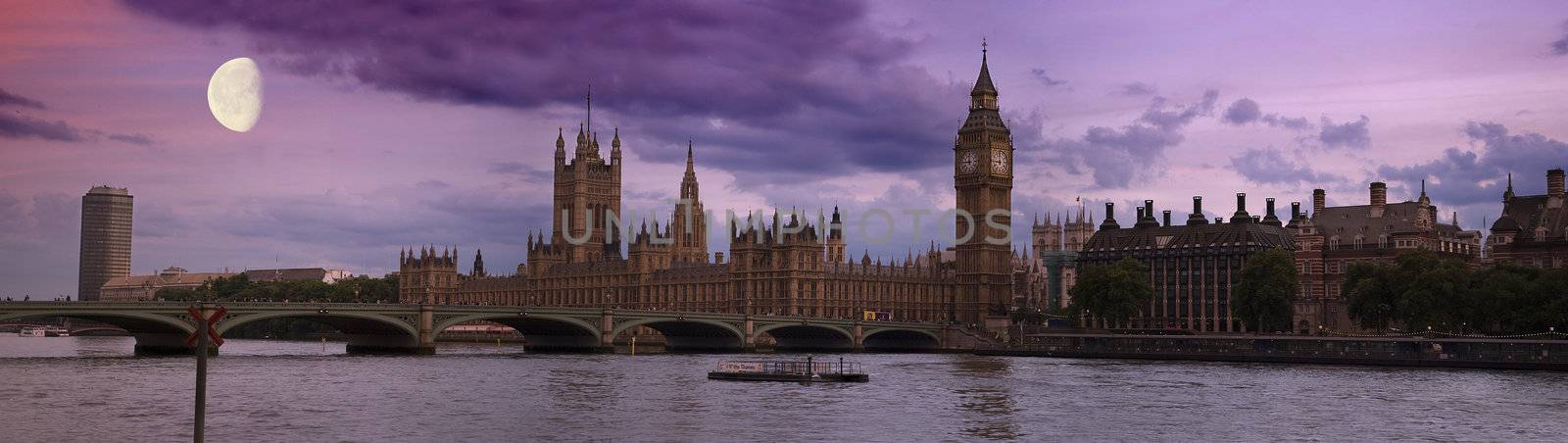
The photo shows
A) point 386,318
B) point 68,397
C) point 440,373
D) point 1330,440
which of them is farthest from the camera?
point 386,318

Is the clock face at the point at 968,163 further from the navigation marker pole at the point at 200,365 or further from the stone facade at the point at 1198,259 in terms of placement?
the navigation marker pole at the point at 200,365

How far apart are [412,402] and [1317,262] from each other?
4232 inches

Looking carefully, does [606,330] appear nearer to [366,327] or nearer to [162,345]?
[366,327]

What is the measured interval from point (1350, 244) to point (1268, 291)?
66.0ft

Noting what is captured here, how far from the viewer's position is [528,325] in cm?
12950

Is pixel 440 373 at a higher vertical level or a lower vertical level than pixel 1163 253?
lower

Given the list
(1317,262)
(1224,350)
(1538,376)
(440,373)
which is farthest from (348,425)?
(1317,262)

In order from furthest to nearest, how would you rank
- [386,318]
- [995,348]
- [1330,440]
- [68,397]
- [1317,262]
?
[1317,262] < [995,348] < [386,318] < [68,397] < [1330,440]

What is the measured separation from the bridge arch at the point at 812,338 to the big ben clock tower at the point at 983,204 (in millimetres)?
29810

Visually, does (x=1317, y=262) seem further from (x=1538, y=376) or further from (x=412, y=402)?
(x=412, y=402)

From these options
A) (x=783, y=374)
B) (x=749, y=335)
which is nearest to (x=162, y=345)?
(x=749, y=335)

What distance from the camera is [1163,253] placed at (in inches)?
6949

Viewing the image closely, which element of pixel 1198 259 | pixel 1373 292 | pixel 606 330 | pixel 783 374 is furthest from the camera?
pixel 1198 259

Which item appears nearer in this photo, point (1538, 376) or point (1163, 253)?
point (1538, 376)
